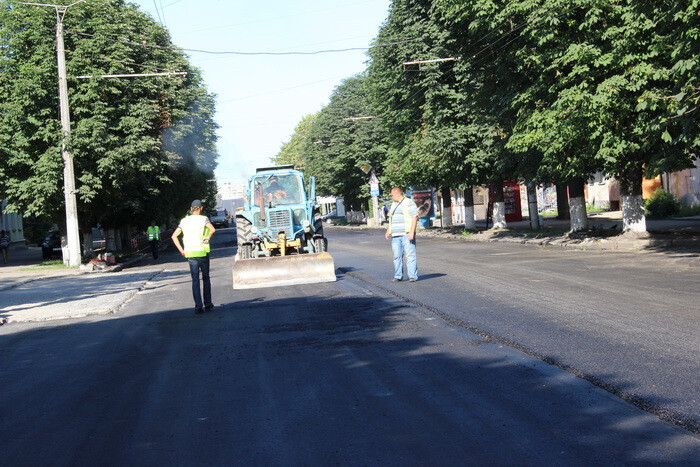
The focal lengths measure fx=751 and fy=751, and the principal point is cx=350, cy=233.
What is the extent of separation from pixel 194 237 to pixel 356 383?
680cm

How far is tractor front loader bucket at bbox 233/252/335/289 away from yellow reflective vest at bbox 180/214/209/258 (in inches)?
149

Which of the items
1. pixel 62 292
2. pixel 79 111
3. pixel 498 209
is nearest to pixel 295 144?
pixel 498 209

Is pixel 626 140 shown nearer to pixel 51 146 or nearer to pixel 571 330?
pixel 571 330

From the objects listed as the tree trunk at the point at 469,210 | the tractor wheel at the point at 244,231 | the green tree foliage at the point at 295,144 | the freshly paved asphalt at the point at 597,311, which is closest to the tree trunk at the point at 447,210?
the tree trunk at the point at 469,210

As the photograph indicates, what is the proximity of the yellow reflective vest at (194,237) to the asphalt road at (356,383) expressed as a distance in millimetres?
1054

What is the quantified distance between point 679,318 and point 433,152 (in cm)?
2668

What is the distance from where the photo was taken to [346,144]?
70125mm

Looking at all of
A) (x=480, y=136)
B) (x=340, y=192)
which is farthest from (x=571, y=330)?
(x=340, y=192)

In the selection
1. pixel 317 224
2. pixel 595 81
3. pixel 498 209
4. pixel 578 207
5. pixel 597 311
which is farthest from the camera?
pixel 498 209

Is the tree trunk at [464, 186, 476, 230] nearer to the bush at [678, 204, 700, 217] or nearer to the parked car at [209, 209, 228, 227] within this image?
the bush at [678, 204, 700, 217]

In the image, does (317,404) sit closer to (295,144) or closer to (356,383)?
(356,383)

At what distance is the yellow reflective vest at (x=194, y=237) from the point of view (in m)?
12.7

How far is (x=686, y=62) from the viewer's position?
15.2m

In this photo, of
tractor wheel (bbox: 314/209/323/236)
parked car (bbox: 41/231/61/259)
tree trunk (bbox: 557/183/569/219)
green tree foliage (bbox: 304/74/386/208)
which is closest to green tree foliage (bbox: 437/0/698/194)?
tractor wheel (bbox: 314/209/323/236)
